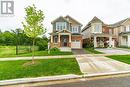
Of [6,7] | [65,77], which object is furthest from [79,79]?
[6,7]

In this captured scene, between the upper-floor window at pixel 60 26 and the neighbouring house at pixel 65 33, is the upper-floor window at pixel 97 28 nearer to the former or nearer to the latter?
the neighbouring house at pixel 65 33

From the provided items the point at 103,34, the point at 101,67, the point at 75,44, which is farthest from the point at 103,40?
the point at 101,67

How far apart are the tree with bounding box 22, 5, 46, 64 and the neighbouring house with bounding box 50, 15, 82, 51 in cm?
1915

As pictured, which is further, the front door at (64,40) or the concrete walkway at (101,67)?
the front door at (64,40)

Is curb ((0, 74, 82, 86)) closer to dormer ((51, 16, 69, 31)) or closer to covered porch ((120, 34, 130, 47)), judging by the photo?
dormer ((51, 16, 69, 31))

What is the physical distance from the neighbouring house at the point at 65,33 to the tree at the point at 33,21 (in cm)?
1915

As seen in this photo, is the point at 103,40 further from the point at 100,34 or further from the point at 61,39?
the point at 61,39

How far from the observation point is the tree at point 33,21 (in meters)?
15.3

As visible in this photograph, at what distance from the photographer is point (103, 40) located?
4231cm

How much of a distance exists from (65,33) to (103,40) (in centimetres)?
1155

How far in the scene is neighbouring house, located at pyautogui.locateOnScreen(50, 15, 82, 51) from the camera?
1404 inches

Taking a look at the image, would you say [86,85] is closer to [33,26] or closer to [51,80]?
[51,80]

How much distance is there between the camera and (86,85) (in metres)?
8.91

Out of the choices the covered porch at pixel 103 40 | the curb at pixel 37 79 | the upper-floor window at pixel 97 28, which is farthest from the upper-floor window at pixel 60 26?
the curb at pixel 37 79
